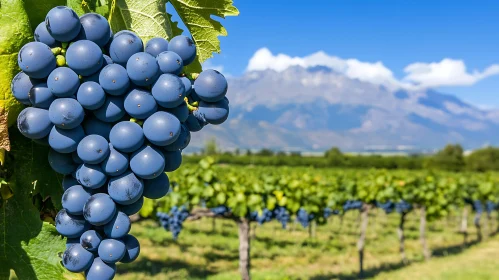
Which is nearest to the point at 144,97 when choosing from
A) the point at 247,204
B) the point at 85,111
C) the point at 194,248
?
the point at 85,111

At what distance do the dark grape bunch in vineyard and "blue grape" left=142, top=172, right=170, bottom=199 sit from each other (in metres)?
0.03

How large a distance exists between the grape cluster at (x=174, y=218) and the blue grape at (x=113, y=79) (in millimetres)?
10811

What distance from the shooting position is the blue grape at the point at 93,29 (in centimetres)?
125

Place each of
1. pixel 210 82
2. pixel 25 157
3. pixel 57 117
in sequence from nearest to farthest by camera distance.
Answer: pixel 57 117 < pixel 210 82 < pixel 25 157

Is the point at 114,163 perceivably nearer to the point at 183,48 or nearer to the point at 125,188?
the point at 125,188

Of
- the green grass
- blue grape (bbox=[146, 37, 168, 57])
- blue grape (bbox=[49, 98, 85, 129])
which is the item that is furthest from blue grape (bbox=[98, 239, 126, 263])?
the green grass

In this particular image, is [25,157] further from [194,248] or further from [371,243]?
[371,243]

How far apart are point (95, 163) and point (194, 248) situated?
16.7m

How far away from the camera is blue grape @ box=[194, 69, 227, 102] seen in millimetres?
1313

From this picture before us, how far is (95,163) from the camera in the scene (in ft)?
4.19

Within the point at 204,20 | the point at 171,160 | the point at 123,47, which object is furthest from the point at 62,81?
the point at 204,20

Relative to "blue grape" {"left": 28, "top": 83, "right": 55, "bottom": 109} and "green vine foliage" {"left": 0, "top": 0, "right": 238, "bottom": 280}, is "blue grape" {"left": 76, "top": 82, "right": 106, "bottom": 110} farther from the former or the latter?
"green vine foliage" {"left": 0, "top": 0, "right": 238, "bottom": 280}

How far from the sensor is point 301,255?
56.2ft

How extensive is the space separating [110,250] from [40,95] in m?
0.48
